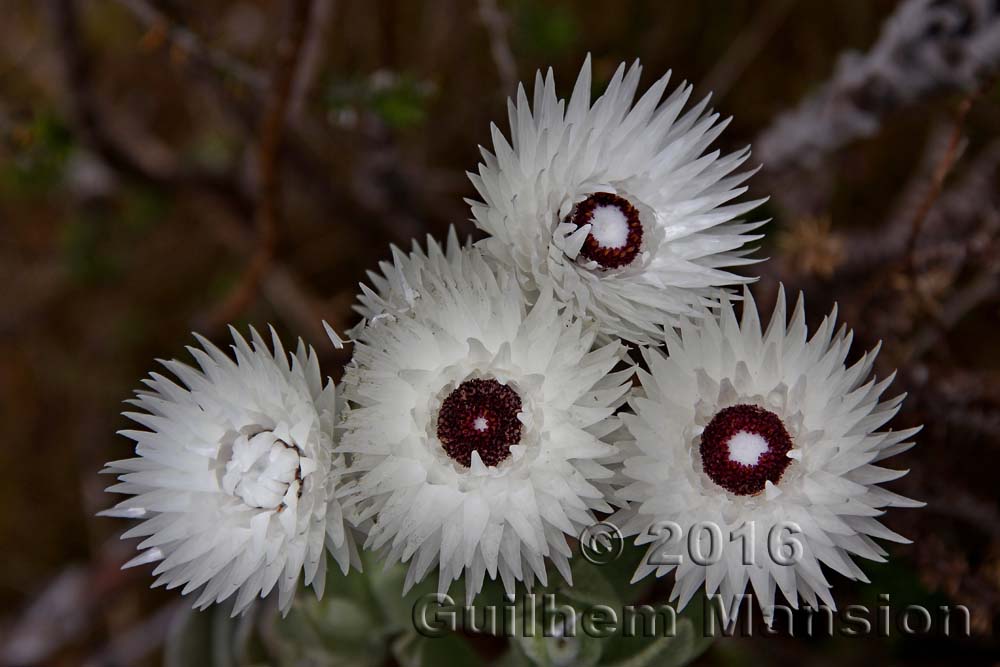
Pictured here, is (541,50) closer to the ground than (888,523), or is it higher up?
higher up

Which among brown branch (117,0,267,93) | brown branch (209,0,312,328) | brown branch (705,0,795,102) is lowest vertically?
brown branch (209,0,312,328)

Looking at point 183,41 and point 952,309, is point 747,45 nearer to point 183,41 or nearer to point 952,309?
point 952,309

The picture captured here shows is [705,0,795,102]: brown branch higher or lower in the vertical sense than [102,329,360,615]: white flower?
higher

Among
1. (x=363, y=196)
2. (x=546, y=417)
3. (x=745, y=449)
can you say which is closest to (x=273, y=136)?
(x=363, y=196)

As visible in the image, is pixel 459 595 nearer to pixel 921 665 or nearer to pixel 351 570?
pixel 351 570

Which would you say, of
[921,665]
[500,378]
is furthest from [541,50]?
[921,665]

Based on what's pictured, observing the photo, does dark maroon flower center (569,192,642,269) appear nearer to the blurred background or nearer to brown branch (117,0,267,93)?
the blurred background

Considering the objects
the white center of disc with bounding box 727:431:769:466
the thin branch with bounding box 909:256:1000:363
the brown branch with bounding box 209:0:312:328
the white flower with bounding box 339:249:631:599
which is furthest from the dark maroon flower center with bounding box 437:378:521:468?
the thin branch with bounding box 909:256:1000:363
